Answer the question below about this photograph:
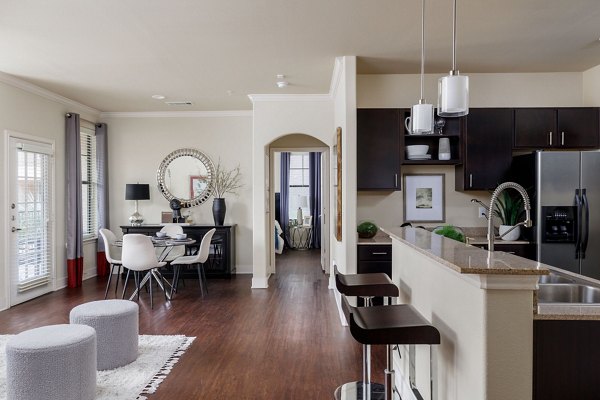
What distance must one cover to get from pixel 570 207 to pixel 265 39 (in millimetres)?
3311

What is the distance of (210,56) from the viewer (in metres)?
4.38

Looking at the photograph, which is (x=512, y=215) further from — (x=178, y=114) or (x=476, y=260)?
(x=178, y=114)

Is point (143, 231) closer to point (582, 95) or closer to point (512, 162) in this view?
point (512, 162)

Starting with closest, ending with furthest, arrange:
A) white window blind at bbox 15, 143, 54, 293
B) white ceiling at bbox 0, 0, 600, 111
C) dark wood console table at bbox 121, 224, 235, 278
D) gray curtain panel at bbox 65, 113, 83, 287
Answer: white ceiling at bbox 0, 0, 600, 111 < white window blind at bbox 15, 143, 54, 293 < gray curtain panel at bbox 65, 113, 83, 287 < dark wood console table at bbox 121, 224, 235, 278

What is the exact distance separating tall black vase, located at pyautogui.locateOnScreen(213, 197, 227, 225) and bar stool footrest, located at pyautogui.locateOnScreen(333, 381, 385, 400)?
4260 mm

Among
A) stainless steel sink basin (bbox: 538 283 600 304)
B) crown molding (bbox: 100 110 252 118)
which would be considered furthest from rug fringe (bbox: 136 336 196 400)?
crown molding (bbox: 100 110 252 118)

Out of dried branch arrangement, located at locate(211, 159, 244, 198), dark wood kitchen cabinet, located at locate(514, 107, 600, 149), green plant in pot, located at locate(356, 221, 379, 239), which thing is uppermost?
dark wood kitchen cabinet, located at locate(514, 107, 600, 149)

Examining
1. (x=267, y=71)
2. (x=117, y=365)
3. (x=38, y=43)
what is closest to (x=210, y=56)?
(x=267, y=71)

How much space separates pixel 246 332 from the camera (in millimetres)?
4199

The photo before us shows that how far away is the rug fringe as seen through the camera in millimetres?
2928

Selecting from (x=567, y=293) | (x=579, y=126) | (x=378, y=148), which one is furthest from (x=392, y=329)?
(x=579, y=126)

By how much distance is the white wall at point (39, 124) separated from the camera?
5.02 m

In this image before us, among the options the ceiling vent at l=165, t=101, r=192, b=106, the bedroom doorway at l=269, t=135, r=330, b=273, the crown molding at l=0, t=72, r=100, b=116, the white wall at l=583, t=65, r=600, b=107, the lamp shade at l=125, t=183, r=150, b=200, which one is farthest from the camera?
the bedroom doorway at l=269, t=135, r=330, b=273

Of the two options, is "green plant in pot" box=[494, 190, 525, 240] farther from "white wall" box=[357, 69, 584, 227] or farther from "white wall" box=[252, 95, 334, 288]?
"white wall" box=[252, 95, 334, 288]
